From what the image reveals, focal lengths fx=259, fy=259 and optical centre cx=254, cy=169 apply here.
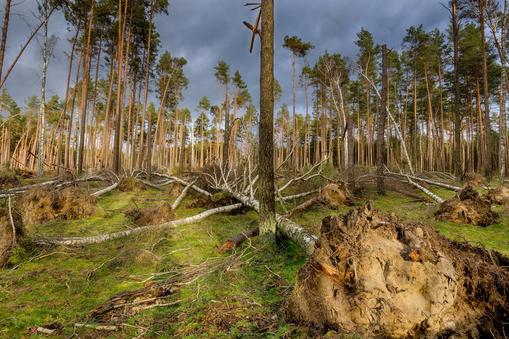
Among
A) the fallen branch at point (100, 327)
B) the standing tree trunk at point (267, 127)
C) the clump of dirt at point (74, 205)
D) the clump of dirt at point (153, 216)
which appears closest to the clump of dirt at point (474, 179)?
the standing tree trunk at point (267, 127)

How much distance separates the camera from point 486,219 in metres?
6.07

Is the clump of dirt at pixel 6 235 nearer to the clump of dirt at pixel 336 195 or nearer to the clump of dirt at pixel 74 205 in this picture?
the clump of dirt at pixel 74 205

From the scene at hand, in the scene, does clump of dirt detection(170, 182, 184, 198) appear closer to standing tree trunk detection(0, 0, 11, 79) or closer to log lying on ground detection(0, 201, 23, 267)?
log lying on ground detection(0, 201, 23, 267)

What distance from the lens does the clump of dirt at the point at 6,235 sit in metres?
3.89

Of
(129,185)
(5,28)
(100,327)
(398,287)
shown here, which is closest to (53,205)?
(129,185)

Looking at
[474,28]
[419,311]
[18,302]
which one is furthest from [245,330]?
[474,28]

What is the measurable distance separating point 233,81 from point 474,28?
2541 cm

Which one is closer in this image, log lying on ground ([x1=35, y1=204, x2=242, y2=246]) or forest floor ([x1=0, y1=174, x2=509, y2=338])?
forest floor ([x1=0, y1=174, x2=509, y2=338])

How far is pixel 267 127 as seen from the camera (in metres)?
4.67

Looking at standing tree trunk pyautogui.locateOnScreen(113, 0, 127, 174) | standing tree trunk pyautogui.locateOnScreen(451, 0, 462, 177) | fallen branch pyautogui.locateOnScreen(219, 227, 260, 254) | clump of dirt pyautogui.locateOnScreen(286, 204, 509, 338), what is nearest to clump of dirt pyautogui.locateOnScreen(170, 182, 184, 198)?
fallen branch pyautogui.locateOnScreen(219, 227, 260, 254)

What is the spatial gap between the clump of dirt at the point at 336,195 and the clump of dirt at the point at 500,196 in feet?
13.3

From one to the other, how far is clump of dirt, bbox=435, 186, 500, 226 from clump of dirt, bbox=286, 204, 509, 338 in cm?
459

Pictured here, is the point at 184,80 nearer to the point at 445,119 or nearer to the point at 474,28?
the point at 474,28

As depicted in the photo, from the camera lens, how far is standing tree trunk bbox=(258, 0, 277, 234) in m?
4.64
